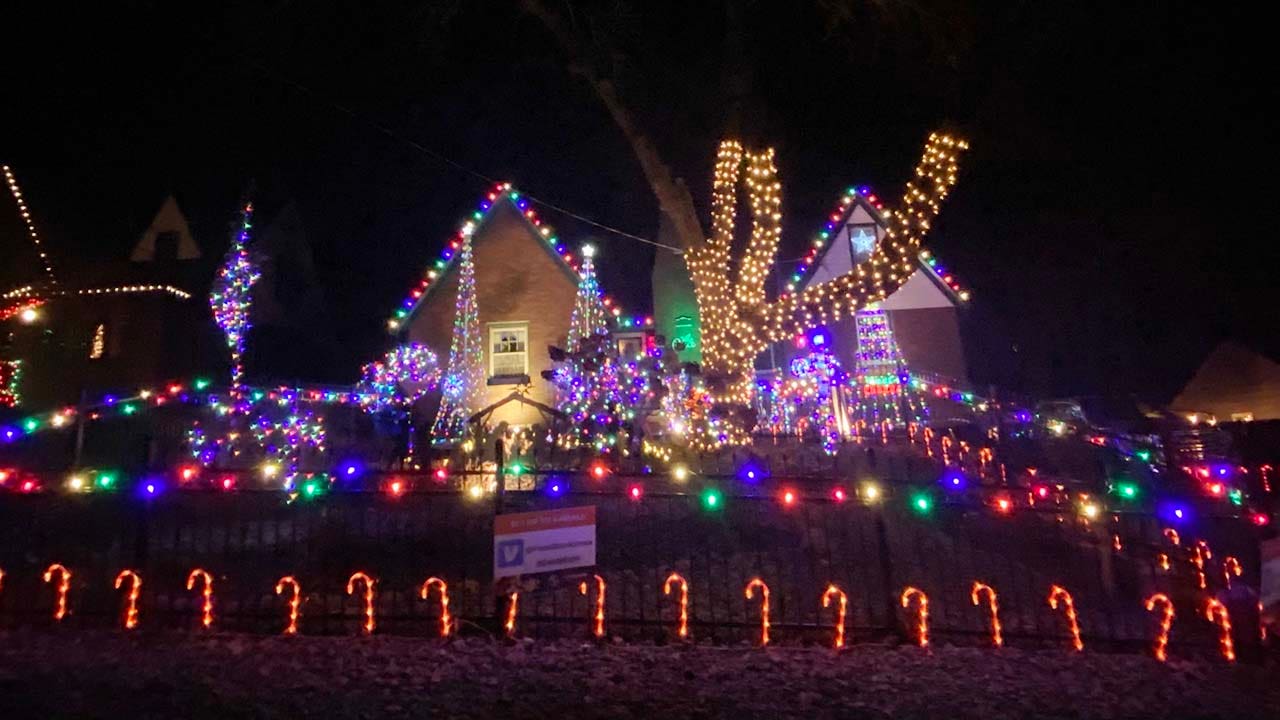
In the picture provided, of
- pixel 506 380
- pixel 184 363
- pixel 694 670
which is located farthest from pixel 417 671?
pixel 184 363

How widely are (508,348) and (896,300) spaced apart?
1105 cm

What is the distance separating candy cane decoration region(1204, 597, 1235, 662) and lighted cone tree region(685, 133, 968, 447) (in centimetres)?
686

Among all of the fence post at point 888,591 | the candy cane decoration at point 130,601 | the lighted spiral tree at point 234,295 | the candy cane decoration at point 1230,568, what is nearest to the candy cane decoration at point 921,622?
the fence post at point 888,591

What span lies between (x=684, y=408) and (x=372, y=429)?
Answer: 22.0ft

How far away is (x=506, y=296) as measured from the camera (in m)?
18.5

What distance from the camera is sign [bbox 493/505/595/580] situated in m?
6.09

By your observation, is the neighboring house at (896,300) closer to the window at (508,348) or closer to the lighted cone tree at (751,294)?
the window at (508,348)

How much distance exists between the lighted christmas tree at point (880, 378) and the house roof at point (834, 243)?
1775mm

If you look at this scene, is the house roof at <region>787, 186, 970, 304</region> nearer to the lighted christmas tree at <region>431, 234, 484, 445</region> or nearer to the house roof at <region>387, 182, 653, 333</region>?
the house roof at <region>387, 182, 653, 333</region>

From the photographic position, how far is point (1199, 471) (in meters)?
8.86

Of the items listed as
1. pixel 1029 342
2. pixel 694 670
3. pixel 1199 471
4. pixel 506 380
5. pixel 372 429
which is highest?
pixel 1029 342

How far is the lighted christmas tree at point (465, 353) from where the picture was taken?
1719 centimetres

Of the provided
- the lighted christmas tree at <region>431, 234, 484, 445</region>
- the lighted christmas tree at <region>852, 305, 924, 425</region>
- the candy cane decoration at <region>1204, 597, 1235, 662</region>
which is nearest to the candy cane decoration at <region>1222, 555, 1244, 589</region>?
the candy cane decoration at <region>1204, 597, 1235, 662</region>

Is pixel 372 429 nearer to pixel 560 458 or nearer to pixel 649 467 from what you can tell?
pixel 560 458
